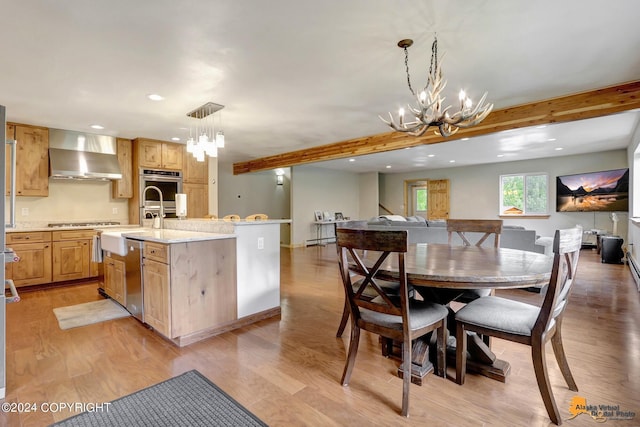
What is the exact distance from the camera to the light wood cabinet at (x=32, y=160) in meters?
4.45

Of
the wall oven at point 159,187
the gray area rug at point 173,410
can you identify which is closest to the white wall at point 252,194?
the wall oven at point 159,187

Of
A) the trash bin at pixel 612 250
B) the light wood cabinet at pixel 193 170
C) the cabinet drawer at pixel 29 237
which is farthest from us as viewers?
the light wood cabinet at pixel 193 170

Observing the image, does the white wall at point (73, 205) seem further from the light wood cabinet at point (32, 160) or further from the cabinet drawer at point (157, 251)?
the cabinet drawer at point (157, 251)

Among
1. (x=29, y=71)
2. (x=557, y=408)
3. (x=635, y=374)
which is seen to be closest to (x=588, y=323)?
(x=635, y=374)

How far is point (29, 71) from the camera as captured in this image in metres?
2.80

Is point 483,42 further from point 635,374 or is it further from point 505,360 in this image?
point 635,374

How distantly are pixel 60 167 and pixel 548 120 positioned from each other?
6.60 metres

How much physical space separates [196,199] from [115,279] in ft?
9.28

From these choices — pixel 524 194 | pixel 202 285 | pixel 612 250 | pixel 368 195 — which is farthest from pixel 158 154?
pixel 524 194

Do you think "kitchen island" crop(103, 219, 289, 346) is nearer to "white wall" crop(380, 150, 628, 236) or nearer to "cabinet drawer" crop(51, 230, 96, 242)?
"cabinet drawer" crop(51, 230, 96, 242)

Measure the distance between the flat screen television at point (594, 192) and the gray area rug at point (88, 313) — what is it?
9.54 m

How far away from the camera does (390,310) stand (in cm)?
175

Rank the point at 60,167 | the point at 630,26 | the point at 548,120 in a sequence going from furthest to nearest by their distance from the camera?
the point at 60,167 < the point at 548,120 < the point at 630,26

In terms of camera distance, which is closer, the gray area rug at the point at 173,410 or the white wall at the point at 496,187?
the gray area rug at the point at 173,410
